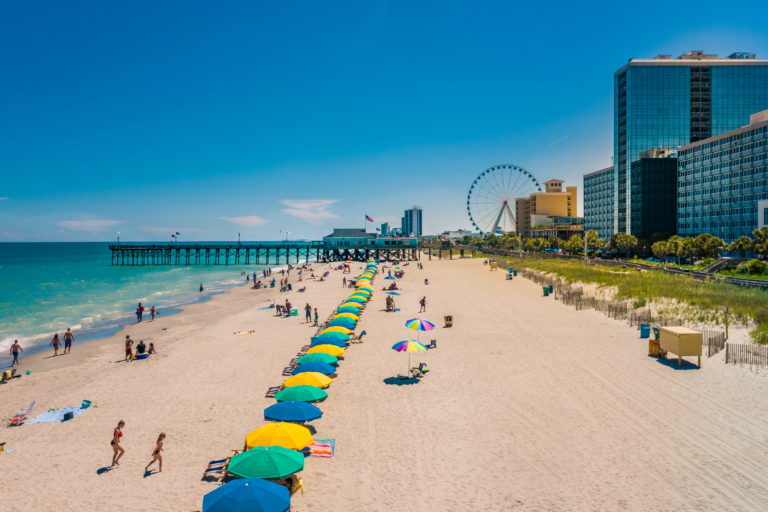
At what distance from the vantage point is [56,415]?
13.9 meters

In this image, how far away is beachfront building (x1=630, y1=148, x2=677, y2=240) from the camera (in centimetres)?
9156

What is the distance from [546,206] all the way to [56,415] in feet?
550

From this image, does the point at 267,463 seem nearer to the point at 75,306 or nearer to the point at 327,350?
the point at 327,350

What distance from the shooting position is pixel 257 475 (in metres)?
8.69

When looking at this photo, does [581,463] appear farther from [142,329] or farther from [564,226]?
[564,226]

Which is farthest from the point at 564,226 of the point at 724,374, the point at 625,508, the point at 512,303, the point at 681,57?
the point at 625,508

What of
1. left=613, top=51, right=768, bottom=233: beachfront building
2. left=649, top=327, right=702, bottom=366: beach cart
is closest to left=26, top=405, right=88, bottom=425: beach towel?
left=649, top=327, right=702, bottom=366: beach cart

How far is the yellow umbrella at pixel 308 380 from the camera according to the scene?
13481 mm

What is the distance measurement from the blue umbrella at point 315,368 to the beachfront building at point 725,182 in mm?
76376

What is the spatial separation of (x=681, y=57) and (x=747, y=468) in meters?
124

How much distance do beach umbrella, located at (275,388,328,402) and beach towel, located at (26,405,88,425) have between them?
7.18m

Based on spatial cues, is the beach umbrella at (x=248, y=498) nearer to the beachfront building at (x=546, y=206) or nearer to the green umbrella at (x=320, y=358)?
the green umbrella at (x=320, y=358)

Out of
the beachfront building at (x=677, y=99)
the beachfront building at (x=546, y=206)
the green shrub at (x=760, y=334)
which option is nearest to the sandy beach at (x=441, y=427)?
the green shrub at (x=760, y=334)

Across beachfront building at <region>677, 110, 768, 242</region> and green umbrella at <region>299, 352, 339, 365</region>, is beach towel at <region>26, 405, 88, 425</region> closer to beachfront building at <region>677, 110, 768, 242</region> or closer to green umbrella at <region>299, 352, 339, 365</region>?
green umbrella at <region>299, 352, 339, 365</region>
